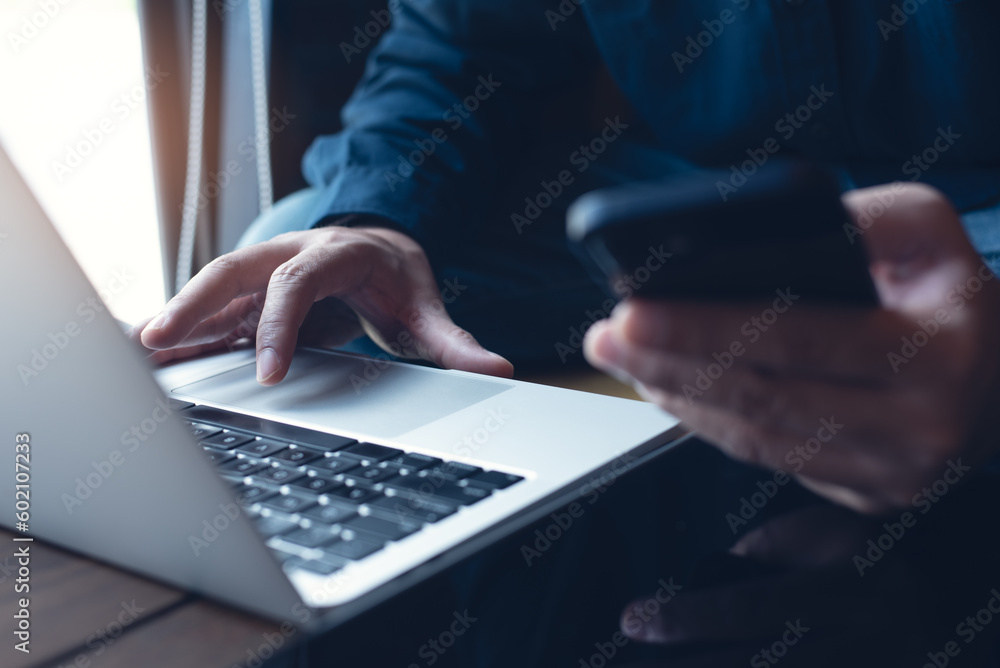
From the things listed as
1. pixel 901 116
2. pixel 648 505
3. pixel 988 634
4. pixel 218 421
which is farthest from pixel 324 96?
pixel 988 634

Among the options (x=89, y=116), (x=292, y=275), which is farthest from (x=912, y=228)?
(x=89, y=116)

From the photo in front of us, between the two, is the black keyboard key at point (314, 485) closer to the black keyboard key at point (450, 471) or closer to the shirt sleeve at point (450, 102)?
the black keyboard key at point (450, 471)

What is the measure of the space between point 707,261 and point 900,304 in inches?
4.5

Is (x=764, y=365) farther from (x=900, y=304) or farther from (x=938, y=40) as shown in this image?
(x=938, y=40)

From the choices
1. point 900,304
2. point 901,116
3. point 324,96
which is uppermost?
point 324,96

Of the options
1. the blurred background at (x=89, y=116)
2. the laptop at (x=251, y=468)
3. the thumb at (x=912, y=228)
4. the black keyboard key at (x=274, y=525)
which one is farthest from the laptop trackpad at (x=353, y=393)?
the blurred background at (x=89, y=116)

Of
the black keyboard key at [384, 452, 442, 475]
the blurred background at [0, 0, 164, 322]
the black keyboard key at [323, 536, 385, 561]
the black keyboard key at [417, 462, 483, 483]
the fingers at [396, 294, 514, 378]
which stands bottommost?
the fingers at [396, 294, 514, 378]

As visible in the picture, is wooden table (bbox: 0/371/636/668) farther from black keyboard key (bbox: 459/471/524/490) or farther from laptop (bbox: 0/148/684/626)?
black keyboard key (bbox: 459/471/524/490)

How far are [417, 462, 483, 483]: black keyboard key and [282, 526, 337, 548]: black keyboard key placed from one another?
2.4 inches

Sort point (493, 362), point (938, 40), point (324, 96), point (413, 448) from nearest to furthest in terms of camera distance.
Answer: point (413, 448) → point (493, 362) → point (938, 40) → point (324, 96)

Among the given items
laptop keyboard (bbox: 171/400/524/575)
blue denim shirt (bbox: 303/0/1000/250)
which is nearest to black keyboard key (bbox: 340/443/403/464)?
laptop keyboard (bbox: 171/400/524/575)

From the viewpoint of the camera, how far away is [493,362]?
561 millimetres

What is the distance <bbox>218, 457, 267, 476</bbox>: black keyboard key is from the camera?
0.36 meters

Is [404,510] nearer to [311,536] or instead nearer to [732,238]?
[311,536]
